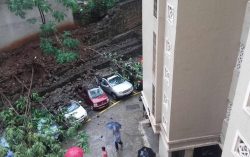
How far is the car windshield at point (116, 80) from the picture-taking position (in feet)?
67.1

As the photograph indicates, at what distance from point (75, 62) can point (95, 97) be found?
13.2 feet

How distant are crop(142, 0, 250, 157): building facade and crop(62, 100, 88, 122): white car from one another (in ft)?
18.3

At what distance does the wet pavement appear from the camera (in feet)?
53.1

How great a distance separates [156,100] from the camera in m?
13.7

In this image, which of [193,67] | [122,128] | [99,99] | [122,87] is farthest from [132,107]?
[193,67]

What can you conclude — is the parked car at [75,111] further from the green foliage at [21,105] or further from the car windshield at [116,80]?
the car windshield at [116,80]

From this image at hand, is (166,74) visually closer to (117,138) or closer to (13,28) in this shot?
(117,138)

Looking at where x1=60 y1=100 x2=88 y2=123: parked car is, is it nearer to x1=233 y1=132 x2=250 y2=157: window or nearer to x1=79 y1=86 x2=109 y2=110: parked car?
x1=79 y1=86 x2=109 y2=110: parked car

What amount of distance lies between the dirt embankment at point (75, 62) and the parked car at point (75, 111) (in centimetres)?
146

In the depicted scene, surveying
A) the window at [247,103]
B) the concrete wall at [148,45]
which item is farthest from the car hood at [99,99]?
the window at [247,103]

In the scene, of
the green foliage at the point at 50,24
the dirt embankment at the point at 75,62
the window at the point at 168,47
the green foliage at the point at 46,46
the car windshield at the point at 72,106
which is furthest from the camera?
the dirt embankment at the point at 75,62

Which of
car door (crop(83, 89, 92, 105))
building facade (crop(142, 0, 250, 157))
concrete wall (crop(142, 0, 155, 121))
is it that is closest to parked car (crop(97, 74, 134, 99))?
car door (crop(83, 89, 92, 105))

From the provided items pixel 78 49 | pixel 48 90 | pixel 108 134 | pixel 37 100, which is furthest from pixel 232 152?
pixel 78 49

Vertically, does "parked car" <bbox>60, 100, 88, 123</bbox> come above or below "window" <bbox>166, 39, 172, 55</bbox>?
below
